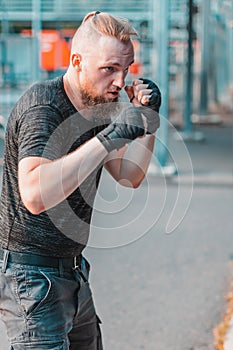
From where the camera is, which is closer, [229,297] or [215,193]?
[229,297]

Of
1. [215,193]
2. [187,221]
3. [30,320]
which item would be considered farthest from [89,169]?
[215,193]

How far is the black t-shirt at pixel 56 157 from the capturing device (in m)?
2.49

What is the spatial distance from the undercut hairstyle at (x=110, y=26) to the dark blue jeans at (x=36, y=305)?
2.84 ft

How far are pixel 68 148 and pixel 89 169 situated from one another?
26 centimetres

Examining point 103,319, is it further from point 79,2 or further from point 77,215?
point 79,2

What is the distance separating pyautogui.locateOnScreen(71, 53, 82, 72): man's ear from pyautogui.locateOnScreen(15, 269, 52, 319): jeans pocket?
0.74 m

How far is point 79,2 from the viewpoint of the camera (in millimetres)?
13867

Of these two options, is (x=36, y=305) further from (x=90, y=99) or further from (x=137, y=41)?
(x=137, y=41)

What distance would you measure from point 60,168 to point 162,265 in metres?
3.96

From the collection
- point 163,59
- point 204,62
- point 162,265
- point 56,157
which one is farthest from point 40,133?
point 204,62

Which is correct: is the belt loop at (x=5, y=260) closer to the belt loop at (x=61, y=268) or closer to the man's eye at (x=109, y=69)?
the belt loop at (x=61, y=268)

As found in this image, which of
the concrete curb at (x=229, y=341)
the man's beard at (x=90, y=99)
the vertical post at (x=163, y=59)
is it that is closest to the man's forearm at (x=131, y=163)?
the man's beard at (x=90, y=99)

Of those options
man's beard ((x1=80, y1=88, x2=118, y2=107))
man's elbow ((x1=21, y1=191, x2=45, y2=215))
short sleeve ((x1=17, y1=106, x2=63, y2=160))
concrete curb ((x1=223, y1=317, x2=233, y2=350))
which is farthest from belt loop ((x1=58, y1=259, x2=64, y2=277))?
concrete curb ((x1=223, y1=317, x2=233, y2=350))

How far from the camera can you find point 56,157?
2.43 metres
